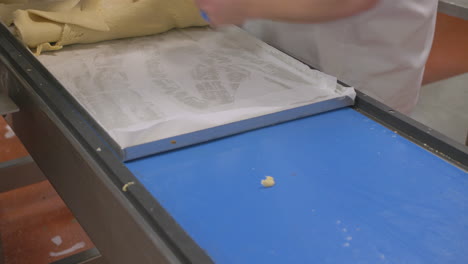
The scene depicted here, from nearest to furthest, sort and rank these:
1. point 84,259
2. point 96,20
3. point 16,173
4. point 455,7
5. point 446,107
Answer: point 96,20
point 84,259
point 16,173
point 455,7
point 446,107

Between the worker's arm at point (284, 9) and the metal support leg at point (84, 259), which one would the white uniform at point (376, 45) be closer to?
the worker's arm at point (284, 9)

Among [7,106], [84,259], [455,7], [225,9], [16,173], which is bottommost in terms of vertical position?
[84,259]

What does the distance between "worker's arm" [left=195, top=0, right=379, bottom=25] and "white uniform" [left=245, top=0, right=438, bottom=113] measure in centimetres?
66

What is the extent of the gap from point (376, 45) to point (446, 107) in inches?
62.8

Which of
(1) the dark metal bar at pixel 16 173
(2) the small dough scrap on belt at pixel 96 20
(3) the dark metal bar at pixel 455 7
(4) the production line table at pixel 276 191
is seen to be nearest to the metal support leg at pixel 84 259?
(1) the dark metal bar at pixel 16 173

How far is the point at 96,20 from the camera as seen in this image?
1.36 metres

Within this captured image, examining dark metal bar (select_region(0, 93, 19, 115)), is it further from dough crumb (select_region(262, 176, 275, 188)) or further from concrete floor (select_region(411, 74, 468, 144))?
concrete floor (select_region(411, 74, 468, 144))

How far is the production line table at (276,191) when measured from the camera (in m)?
0.76

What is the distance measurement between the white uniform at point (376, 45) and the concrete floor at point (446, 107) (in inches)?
43.9

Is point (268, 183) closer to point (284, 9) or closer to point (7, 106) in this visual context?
point (284, 9)

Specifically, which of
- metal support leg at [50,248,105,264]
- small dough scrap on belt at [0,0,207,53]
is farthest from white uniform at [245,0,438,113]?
metal support leg at [50,248,105,264]

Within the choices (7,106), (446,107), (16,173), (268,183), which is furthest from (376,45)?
(446,107)

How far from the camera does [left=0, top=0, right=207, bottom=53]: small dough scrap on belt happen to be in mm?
1312

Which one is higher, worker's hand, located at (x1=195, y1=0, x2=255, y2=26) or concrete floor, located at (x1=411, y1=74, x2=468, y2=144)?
worker's hand, located at (x1=195, y1=0, x2=255, y2=26)
